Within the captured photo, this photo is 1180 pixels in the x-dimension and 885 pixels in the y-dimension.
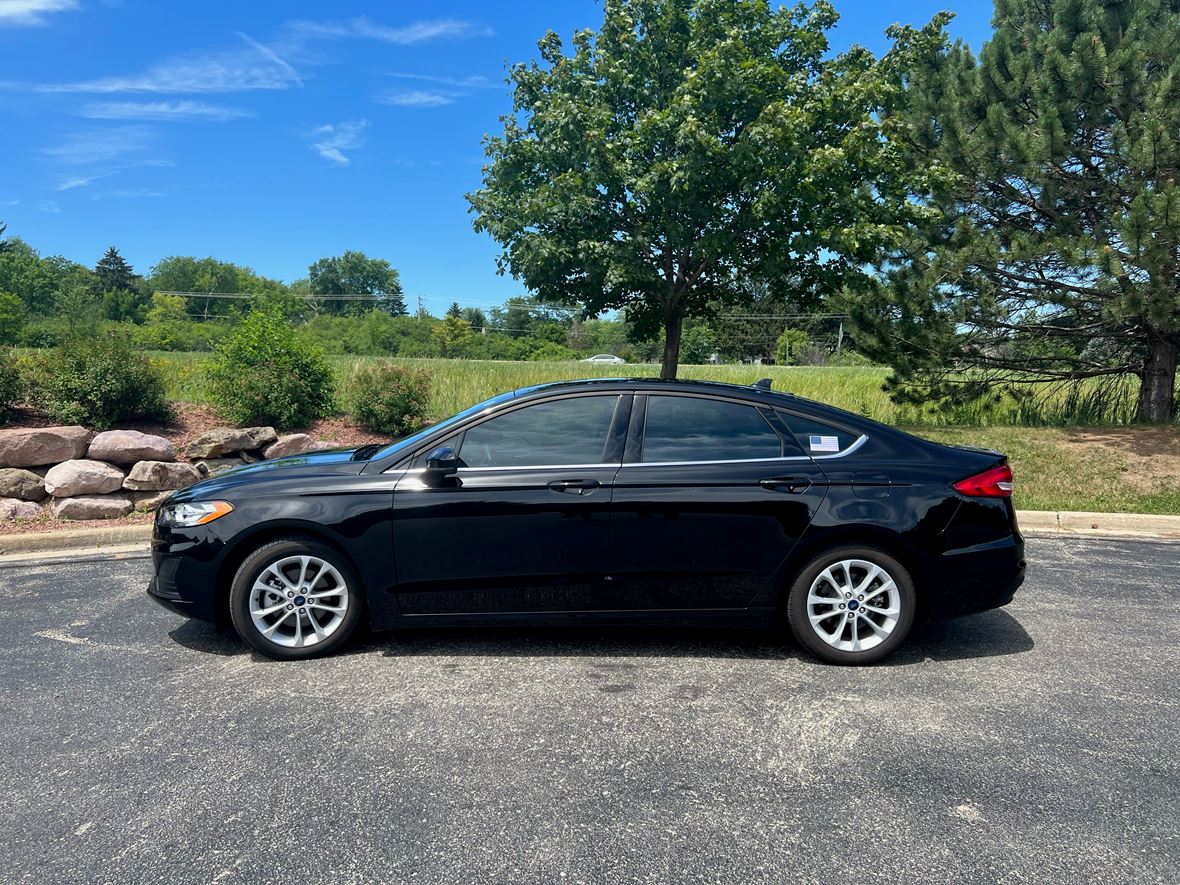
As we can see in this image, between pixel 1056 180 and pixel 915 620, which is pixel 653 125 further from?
pixel 915 620

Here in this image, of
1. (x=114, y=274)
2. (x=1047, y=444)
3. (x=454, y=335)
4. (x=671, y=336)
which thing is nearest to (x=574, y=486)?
(x=1047, y=444)

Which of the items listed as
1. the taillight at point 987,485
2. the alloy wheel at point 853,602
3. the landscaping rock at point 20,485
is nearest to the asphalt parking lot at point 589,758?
the alloy wheel at point 853,602

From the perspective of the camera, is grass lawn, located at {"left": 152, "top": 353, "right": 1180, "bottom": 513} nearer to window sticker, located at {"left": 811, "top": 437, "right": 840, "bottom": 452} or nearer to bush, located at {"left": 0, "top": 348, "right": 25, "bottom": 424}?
bush, located at {"left": 0, "top": 348, "right": 25, "bottom": 424}

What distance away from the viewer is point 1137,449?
10.4 m

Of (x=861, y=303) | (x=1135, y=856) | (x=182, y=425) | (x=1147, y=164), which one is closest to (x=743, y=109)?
(x=861, y=303)

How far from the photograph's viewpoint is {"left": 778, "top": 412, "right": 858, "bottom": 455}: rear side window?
4.30m

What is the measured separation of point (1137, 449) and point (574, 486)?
970 cm

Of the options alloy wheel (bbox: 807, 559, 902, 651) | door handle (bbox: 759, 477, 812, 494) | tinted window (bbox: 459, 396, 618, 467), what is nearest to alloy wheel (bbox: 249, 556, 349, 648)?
tinted window (bbox: 459, 396, 618, 467)

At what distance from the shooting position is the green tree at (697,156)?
11.1 metres

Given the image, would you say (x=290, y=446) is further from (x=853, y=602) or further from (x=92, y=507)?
(x=853, y=602)

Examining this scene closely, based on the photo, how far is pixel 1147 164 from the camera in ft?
32.3

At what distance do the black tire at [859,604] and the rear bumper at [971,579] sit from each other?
159 mm

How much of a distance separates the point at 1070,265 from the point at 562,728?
10.1m

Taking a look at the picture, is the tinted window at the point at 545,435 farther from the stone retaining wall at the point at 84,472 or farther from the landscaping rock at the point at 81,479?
the landscaping rock at the point at 81,479
